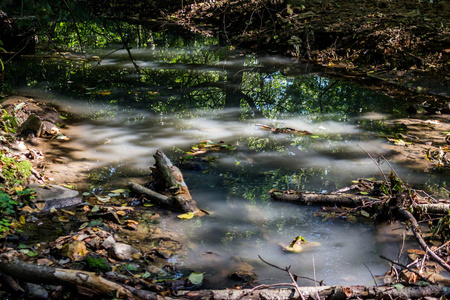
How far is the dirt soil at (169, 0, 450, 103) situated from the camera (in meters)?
8.28

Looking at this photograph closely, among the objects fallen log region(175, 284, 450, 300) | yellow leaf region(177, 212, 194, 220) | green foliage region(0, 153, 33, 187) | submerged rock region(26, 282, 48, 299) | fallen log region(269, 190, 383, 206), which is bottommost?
yellow leaf region(177, 212, 194, 220)

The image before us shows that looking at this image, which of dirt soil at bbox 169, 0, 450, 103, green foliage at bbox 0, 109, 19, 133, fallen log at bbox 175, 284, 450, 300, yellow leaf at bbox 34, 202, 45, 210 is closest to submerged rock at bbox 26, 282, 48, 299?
fallen log at bbox 175, 284, 450, 300

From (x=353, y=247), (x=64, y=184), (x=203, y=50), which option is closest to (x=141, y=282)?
(x=353, y=247)

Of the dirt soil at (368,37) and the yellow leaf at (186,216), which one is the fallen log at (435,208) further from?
the dirt soil at (368,37)

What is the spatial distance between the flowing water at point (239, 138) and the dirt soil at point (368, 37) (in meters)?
0.87

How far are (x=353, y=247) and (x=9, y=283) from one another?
2408 millimetres

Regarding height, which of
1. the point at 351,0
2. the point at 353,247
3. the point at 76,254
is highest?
the point at 351,0

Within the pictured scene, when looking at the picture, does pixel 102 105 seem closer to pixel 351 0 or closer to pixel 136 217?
pixel 136 217

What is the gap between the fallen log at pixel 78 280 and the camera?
221 cm

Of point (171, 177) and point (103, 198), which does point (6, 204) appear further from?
point (171, 177)

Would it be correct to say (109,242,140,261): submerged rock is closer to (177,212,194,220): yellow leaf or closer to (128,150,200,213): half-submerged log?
(177,212,194,220): yellow leaf

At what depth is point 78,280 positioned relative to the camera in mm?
2211

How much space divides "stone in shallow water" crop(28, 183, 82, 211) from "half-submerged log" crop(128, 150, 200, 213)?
53 centimetres

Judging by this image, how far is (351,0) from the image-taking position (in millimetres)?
12234
